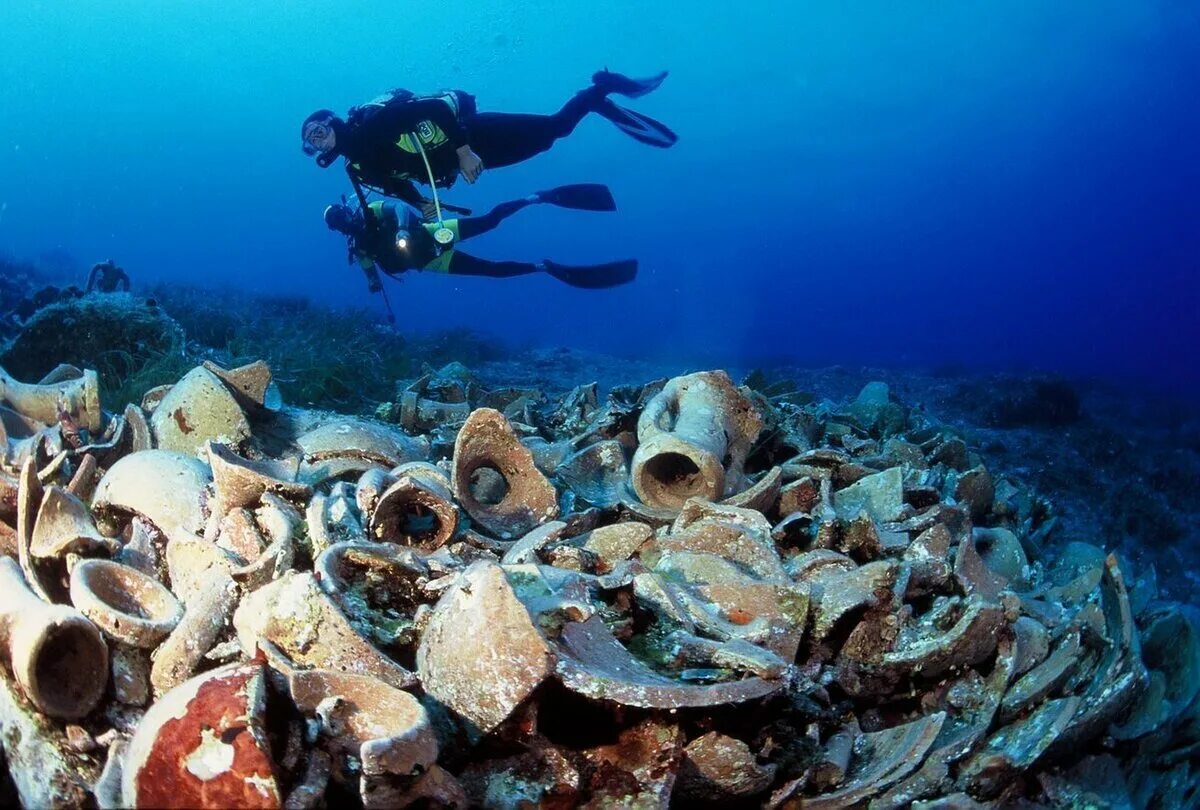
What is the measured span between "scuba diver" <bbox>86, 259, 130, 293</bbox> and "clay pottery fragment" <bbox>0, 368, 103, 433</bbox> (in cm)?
564

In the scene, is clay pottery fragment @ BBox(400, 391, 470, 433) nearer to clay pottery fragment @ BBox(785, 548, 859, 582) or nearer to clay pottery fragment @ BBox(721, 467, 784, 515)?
clay pottery fragment @ BBox(721, 467, 784, 515)

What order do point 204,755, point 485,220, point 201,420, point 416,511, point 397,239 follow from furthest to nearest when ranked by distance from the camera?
1. point 485,220
2. point 397,239
3. point 201,420
4. point 416,511
5. point 204,755

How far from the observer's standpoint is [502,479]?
3049mm

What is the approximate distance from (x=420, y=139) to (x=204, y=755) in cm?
717

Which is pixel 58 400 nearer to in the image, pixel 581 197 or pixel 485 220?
pixel 485 220

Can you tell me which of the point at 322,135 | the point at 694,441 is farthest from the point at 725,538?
the point at 322,135

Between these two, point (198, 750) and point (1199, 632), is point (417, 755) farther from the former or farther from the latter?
point (1199, 632)

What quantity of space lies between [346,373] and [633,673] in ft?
19.3

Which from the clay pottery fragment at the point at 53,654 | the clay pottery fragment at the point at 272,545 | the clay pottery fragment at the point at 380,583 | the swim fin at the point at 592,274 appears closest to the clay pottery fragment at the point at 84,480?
the clay pottery fragment at the point at 272,545

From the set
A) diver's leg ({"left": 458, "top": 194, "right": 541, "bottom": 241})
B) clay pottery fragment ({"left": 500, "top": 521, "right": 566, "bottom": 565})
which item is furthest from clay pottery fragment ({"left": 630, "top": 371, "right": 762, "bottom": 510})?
diver's leg ({"left": 458, "top": 194, "right": 541, "bottom": 241})

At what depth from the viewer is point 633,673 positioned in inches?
63.9

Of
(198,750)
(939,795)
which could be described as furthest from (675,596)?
(198,750)

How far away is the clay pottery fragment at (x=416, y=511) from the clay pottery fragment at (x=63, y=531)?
0.82m

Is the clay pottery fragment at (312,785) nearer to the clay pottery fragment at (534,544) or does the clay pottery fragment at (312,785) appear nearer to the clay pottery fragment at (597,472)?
the clay pottery fragment at (534,544)
